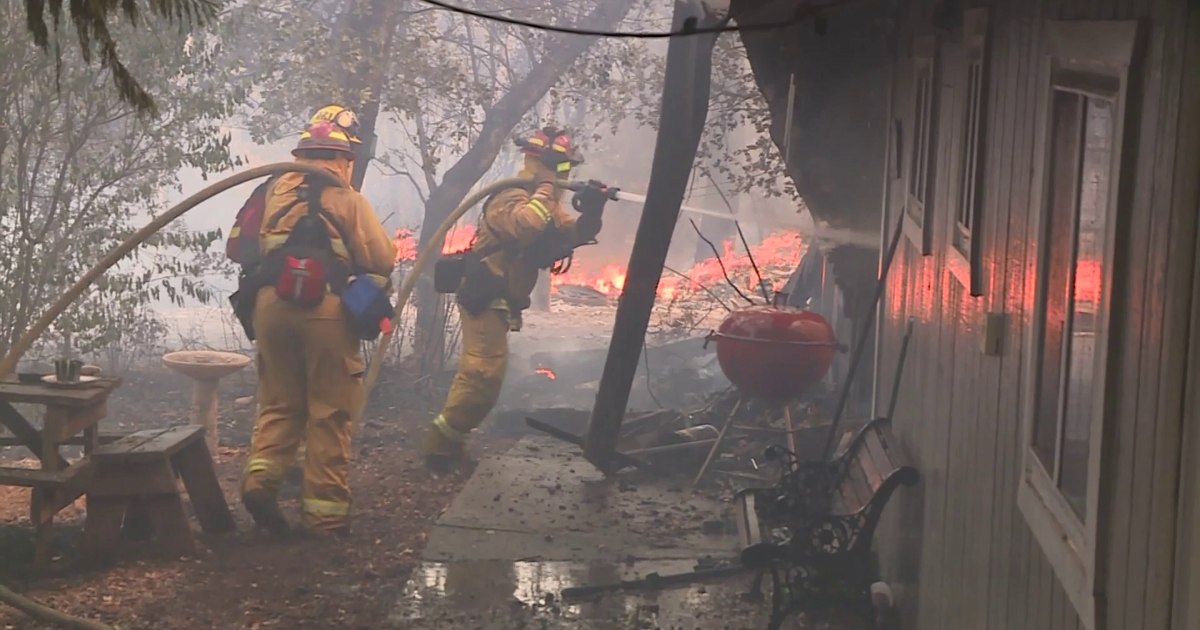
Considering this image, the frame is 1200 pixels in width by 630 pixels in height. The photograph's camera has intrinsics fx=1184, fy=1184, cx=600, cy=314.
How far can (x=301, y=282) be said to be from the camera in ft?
19.9

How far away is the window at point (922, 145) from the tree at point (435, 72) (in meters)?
5.90

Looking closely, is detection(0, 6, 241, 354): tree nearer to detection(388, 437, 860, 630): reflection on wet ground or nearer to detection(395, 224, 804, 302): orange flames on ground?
detection(395, 224, 804, 302): orange flames on ground

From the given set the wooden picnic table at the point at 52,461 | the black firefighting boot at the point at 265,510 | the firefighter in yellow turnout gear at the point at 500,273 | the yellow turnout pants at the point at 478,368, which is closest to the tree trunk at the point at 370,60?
the firefighter in yellow turnout gear at the point at 500,273

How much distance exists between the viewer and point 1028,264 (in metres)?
2.55

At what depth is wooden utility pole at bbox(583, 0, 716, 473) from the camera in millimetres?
6770

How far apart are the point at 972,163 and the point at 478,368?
4.69 m

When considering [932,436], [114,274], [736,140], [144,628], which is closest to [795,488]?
[932,436]

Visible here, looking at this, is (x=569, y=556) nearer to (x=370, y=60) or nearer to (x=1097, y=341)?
(x=1097, y=341)

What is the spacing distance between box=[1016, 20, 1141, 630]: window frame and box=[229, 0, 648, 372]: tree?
8.27 meters

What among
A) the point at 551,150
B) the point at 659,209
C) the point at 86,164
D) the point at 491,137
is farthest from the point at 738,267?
the point at 86,164

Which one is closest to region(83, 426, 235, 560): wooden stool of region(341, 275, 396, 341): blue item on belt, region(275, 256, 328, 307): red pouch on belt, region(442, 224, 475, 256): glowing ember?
region(275, 256, 328, 307): red pouch on belt

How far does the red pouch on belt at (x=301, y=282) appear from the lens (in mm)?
6078

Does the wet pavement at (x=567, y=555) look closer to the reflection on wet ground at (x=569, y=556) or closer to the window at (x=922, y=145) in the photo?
the reflection on wet ground at (x=569, y=556)

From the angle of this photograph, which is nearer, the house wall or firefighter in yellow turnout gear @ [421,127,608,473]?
the house wall
